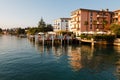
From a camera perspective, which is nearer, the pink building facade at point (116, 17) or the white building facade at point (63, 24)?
the pink building facade at point (116, 17)

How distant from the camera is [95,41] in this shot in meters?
65.4

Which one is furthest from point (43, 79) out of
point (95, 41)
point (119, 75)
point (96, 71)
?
point (95, 41)

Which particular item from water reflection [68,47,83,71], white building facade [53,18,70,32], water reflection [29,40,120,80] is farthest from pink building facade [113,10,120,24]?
water reflection [68,47,83,71]

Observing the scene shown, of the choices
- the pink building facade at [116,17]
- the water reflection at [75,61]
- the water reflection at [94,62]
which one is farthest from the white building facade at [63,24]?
the water reflection at [75,61]

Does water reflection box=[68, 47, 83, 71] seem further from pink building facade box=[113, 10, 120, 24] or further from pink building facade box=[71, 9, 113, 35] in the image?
pink building facade box=[113, 10, 120, 24]

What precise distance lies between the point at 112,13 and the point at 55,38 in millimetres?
40009

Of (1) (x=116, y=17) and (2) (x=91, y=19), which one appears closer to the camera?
(1) (x=116, y=17)

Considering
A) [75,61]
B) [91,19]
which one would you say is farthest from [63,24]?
[75,61]

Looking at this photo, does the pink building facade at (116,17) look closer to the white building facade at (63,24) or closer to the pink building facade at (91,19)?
the pink building facade at (91,19)

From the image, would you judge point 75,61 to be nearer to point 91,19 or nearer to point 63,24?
point 91,19

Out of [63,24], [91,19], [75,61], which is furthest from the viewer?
[63,24]

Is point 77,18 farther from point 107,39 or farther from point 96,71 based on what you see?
point 96,71

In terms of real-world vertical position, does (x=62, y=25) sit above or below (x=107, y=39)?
above

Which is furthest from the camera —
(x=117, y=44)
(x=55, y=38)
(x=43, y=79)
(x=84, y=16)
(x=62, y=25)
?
(x=62, y=25)
